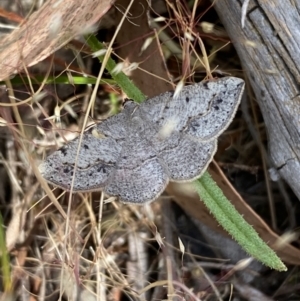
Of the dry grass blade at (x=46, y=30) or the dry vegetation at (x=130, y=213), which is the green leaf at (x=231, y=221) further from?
the dry grass blade at (x=46, y=30)

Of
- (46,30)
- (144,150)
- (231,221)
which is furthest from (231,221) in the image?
(46,30)

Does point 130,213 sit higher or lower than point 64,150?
lower

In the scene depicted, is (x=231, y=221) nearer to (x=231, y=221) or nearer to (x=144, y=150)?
(x=231, y=221)

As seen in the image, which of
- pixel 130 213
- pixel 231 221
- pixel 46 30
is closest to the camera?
pixel 46 30

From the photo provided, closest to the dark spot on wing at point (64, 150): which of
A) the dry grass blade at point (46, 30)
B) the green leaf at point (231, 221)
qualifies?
the dry grass blade at point (46, 30)

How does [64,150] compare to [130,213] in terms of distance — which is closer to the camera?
[64,150]

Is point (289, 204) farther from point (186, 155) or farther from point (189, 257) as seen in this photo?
point (186, 155)

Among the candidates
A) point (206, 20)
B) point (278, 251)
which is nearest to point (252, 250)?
point (278, 251)
